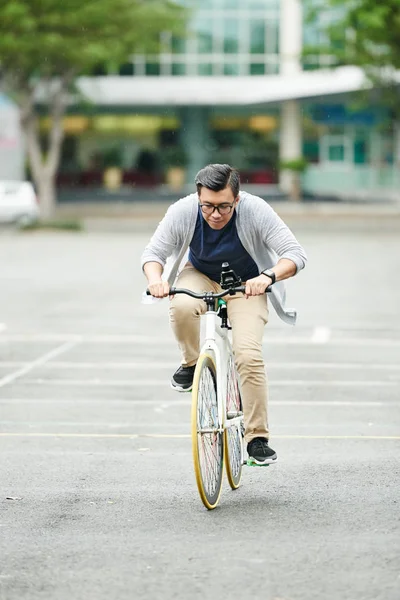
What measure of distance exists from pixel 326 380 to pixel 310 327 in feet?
14.4

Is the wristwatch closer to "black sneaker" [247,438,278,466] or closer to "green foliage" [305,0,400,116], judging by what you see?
"black sneaker" [247,438,278,466]

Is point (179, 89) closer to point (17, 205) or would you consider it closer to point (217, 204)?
point (17, 205)

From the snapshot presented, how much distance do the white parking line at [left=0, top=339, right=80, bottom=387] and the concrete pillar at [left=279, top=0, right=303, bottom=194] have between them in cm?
4876

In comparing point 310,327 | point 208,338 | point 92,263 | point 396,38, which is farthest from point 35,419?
point 396,38

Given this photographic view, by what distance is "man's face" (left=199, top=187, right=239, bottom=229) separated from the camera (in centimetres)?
682

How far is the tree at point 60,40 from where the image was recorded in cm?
3909

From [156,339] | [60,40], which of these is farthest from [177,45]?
[156,339]

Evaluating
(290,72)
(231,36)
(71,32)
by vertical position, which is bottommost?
(290,72)

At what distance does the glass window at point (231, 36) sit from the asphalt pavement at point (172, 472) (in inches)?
1927

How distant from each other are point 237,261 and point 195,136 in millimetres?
62221

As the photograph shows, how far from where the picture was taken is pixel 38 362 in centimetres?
1287

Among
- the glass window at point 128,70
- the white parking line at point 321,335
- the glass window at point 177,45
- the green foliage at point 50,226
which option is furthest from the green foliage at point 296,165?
the white parking line at point 321,335

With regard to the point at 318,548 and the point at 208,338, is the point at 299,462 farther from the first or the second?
the point at 318,548

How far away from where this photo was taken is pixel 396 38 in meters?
40.0
